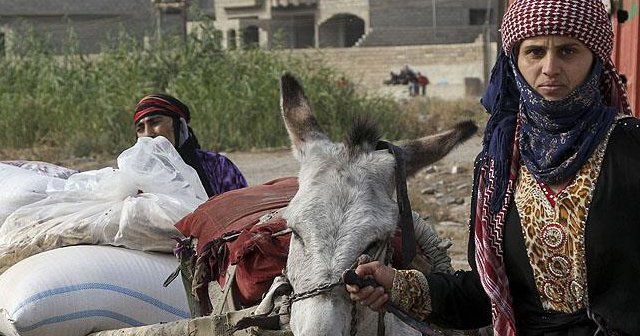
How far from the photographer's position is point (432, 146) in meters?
3.59

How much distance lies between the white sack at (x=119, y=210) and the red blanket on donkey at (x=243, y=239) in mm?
336

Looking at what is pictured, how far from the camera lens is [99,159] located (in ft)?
51.7

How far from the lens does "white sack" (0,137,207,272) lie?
5.04m

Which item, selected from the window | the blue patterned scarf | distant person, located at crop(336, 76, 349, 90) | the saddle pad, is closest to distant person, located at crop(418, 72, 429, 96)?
the window

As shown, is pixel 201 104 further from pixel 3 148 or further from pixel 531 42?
pixel 531 42

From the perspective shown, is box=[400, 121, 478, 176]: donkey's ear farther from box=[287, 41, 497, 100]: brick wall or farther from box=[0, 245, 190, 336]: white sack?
box=[287, 41, 497, 100]: brick wall

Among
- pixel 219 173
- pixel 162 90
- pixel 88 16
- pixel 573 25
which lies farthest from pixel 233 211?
pixel 88 16

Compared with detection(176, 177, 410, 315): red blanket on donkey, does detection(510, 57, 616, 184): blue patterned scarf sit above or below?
above

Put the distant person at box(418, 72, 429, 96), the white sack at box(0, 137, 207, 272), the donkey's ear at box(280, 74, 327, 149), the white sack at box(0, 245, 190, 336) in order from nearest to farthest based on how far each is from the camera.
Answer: the donkey's ear at box(280, 74, 327, 149) → the white sack at box(0, 245, 190, 336) → the white sack at box(0, 137, 207, 272) → the distant person at box(418, 72, 429, 96)

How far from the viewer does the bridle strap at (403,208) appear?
3.48m

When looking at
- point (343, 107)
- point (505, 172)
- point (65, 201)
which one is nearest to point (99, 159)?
point (343, 107)

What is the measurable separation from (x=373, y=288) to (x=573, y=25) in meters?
0.84

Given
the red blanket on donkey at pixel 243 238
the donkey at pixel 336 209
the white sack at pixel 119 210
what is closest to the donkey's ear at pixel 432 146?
the donkey at pixel 336 209

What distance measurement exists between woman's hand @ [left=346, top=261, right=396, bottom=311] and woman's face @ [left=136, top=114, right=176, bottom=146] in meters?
3.27
